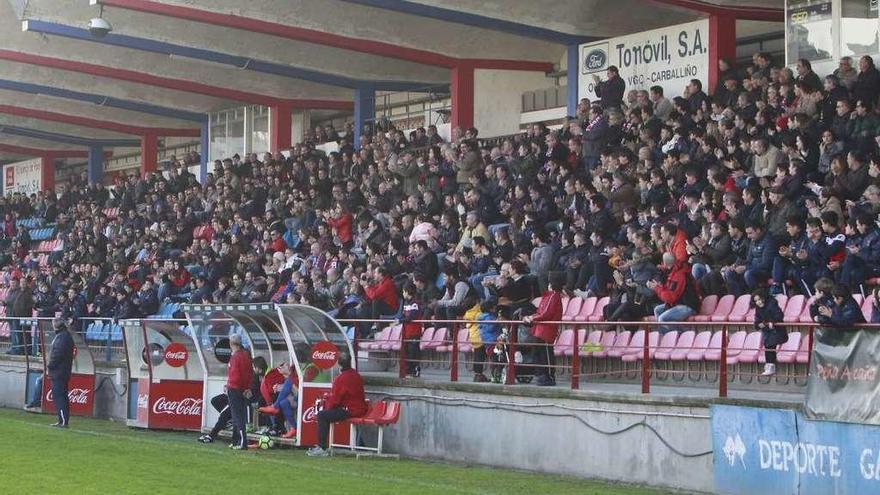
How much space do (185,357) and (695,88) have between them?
30.2 feet

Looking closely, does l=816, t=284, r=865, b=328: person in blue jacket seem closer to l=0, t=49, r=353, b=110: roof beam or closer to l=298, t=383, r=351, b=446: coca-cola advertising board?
l=298, t=383, r=351, b=446: coca-cola advertising board

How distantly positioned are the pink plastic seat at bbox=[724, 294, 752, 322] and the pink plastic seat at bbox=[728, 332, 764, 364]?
2.03 ft

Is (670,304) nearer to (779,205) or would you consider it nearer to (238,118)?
(779,205)

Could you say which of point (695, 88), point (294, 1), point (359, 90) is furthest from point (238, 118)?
point (695, 88)

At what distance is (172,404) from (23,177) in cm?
3518

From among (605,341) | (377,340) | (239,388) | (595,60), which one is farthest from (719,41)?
(239,388)

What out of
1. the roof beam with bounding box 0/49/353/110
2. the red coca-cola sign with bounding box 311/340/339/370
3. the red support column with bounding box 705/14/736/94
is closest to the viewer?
the red coca-cola sign with bounding box 311/340/339/370

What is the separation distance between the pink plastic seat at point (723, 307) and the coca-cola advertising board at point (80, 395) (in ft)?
46.1

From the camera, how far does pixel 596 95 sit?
1145 inches

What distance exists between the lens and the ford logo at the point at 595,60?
3062 cm

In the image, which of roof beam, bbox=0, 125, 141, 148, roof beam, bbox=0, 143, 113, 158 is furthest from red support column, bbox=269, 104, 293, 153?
roof beam, bbox=0, 143, 113, 158

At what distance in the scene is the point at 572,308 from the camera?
2197 centimetres

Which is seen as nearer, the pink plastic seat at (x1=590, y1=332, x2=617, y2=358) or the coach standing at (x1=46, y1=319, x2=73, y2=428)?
the pink plastic seat at (x1=590, y1=332, x2=617, y2=358)

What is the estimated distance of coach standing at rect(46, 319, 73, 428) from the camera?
26266mm
